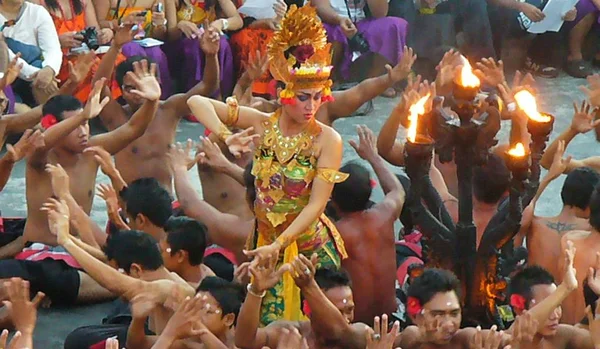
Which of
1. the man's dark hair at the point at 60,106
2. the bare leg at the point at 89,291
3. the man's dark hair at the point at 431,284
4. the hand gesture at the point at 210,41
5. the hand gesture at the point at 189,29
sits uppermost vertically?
the hand gesture at the point at 210,41

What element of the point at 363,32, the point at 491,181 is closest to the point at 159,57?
the point at 363,32

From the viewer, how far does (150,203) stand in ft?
13.7

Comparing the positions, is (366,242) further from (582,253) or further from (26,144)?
(26,144)

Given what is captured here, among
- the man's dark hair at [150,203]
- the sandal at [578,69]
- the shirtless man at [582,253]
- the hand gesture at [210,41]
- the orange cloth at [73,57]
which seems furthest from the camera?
the sandal at [578,69]

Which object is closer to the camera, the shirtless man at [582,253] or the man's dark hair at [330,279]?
the man's dark hair at [330,279]

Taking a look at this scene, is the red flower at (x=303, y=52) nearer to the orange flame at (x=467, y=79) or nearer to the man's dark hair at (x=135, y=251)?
the orange flame at (x=467, y=79)

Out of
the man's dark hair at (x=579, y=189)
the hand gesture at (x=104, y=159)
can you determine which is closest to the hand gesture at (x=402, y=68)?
the man's dark hair at (x=579, y=189)

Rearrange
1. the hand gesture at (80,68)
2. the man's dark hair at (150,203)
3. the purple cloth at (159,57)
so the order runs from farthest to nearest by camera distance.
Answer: the purple cloth at (159,57), the hand gesture at (80,68), the man's dark hair at (150,203)

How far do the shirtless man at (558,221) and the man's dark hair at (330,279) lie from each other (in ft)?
2.85

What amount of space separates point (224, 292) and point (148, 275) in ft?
1.14

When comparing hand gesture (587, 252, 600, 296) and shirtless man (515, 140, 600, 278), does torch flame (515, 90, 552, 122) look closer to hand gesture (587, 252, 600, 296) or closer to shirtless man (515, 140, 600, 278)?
hand gesture (587, 252, 600, 296)

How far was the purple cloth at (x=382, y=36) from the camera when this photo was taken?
802cm

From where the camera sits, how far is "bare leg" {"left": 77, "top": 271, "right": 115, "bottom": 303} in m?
4.58

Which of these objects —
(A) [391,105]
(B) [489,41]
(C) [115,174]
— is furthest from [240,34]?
(C) [115,174]
